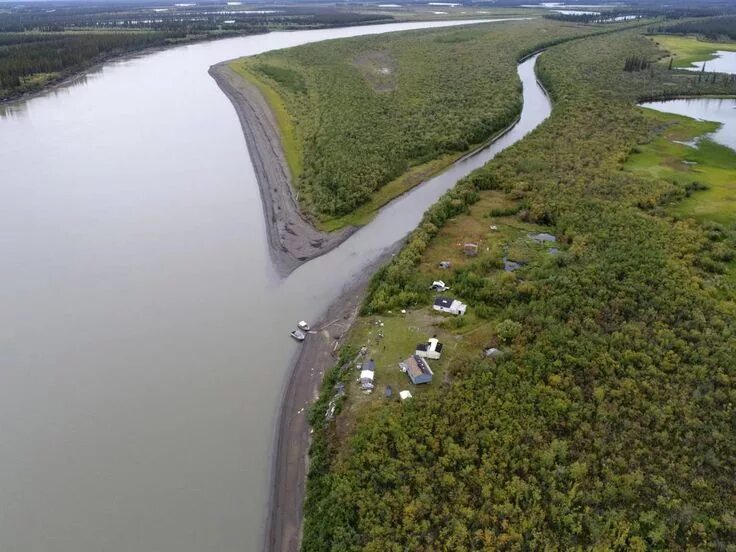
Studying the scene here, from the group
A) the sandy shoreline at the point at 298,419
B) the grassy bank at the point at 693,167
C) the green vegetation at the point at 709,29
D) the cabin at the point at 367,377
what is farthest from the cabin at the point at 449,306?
the green vegetation at the point at 709,29

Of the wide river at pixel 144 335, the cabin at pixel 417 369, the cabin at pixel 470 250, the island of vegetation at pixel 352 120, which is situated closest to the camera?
the wide river at pixel 144 335

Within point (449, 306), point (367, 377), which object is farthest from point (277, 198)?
point (367, 377)

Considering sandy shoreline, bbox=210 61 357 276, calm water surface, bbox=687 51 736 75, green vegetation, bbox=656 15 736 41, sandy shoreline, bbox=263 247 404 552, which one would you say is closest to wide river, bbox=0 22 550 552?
sandy shoreline, bbox=263 247 404 552

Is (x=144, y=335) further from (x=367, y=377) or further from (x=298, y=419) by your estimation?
(x=367, y=377)

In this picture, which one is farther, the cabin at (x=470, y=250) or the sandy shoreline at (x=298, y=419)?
the cabin at (x=470, y=250)

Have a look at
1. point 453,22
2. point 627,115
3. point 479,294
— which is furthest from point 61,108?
point 453,22

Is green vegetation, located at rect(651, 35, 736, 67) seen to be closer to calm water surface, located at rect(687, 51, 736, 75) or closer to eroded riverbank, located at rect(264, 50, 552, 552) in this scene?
calm water surface, located at rect(687, 51, 736, 75)

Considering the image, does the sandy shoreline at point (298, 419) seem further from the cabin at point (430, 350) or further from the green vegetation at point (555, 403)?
the cabin at point (430, 350)
